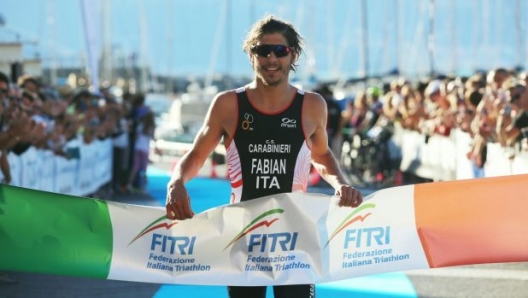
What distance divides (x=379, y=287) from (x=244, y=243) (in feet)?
16.9

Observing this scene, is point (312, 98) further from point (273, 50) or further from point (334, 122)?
point (334, 122)

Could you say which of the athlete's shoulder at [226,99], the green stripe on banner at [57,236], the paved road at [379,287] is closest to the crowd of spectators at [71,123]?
the paved road at [379,287]

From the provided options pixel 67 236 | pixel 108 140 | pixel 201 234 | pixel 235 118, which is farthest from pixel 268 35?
pixel 108 140

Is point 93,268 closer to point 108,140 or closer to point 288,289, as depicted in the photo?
point 288,289

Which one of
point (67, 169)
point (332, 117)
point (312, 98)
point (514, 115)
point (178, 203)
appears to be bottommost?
point (332, 117)

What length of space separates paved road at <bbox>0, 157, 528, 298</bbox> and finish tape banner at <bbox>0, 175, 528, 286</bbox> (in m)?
3.73

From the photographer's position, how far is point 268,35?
21.3 ft

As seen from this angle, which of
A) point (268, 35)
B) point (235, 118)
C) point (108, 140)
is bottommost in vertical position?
point (108, 140)

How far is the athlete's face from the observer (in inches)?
254

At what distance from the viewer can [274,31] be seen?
6.51 m

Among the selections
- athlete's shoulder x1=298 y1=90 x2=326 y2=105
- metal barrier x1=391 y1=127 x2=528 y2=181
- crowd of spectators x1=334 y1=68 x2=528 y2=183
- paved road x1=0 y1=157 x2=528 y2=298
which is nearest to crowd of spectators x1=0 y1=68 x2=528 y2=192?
crowd of spectators x1=334 y1=68 x2=528 y2=183

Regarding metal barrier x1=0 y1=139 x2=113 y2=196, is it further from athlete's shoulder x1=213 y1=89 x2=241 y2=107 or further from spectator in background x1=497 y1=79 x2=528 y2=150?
athlete's shoulder x1=213 y1=89 x2=241 y2=107

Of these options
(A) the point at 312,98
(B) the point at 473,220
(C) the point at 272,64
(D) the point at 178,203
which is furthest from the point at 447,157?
(D) the point at 178,203

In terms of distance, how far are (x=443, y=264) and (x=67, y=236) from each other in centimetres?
197
